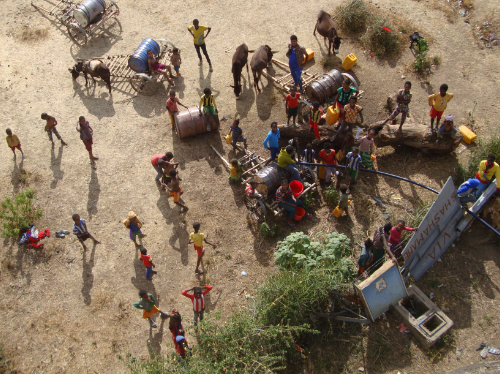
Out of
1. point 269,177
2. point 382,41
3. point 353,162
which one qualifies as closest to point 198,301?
point 269,177

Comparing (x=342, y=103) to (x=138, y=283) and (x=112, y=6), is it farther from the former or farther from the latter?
(x=112, y=6)

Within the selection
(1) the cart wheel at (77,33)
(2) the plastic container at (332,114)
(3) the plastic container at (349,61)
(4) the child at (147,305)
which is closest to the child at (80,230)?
(4) the child at (147,305)

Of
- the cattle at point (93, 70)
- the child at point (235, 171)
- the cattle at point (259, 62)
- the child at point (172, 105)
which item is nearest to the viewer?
the child at point (235, 171)

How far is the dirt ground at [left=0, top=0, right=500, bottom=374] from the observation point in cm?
777

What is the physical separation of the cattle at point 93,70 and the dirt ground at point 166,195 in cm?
51

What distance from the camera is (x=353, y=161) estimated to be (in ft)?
30.4

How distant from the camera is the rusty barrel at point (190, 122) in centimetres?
1092

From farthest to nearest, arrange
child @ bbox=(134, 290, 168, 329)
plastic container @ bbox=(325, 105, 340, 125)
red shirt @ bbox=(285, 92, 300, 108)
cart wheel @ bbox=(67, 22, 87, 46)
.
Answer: cart wheel @ bbox=(67, 22, 87, 46) → red shirt @ bbox=(285, 92, 300, 108) → plastic container @ bbox=(325, 105, 340, 125) → child @ bbox=(134, 290, 168, 329)

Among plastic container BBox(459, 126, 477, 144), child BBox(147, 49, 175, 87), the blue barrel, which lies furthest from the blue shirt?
the blue barrel

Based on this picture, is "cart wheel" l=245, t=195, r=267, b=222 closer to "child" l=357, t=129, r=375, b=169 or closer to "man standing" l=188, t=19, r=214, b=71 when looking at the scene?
"child" l=357, t=129, r=375, b=169

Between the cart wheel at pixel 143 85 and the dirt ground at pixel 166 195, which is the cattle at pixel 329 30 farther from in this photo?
the cart wheel at pixel 143 85

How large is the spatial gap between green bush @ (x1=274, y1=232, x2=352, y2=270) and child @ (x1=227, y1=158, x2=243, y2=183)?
249cm

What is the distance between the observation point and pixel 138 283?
8.64 m

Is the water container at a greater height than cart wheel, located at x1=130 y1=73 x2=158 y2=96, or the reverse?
the water container
